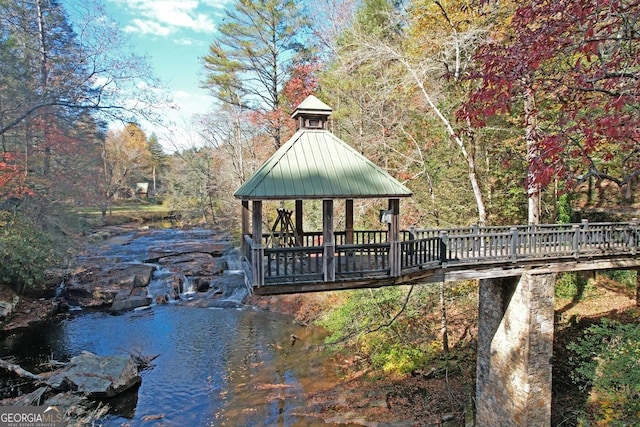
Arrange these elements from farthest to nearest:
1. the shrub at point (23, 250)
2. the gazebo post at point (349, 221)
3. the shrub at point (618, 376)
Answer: the shrub at point (23, 250), the gazebo post at point (349, 221), the shrub at point (618, 376)

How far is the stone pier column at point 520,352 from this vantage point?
861cm

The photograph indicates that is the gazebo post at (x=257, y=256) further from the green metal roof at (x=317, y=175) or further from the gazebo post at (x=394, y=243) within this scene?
the gazebo post at (x=394, y=243)

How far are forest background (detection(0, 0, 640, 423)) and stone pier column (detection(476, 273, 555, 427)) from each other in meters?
1.02

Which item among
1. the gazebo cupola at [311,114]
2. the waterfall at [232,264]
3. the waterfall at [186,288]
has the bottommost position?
the waterfall at [186,288]

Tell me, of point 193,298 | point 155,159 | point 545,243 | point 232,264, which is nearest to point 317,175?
point 545,243

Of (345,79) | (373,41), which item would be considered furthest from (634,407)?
(345,79)

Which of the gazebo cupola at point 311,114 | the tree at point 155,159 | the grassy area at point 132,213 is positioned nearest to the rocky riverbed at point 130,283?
the grassy area at point 132,213

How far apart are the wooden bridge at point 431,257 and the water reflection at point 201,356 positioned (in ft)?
16.2

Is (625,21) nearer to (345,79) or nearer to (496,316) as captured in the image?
(496,316)

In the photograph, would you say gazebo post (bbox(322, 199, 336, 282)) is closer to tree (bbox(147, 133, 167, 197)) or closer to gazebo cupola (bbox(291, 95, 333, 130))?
gazebo cupola (bbox(291, 95, 333, 130))

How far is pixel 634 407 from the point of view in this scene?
25.4 ft

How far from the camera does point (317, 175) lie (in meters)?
7.34

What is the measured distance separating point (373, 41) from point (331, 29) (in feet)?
36.3

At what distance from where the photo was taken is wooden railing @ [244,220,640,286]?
7199 mm
